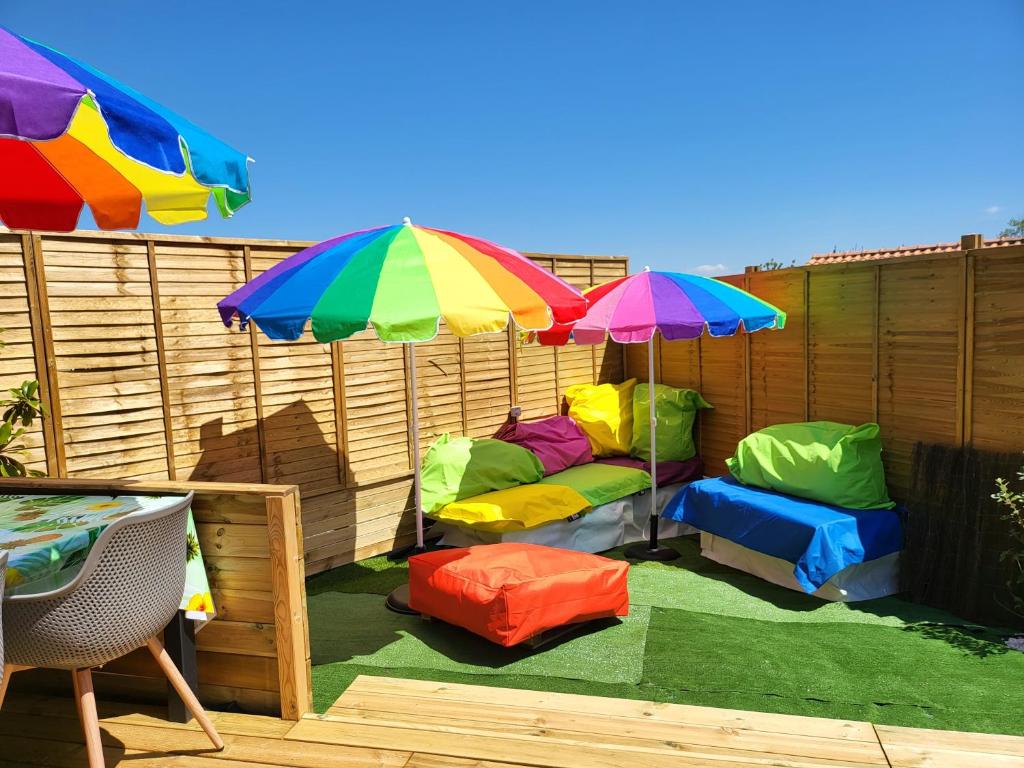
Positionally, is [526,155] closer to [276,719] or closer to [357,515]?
[357,515]

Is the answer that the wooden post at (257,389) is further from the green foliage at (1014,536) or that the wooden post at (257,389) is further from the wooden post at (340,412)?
the green foliage at (1014,536)

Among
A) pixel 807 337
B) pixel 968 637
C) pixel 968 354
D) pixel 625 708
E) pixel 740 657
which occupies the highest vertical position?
pixel 807 337

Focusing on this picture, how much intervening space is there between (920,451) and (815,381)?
3.68 feet

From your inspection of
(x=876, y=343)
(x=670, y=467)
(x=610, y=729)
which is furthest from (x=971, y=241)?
(x=610, y=729)

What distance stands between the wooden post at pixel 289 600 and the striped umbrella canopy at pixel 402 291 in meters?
1.02

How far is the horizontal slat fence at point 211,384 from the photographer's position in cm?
418

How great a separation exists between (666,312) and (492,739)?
3398 mm

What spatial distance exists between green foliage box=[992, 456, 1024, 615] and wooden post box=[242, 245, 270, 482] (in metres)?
5.14

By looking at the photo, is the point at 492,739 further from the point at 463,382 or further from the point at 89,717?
the point at 463,382

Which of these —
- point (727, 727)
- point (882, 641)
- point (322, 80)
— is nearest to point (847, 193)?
point (322, 80)

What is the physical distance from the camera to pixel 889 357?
17.3 ft

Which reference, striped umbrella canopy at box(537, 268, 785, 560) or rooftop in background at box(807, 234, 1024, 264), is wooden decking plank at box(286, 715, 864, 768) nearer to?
striped umbrella canopy at box(537, 268, 785, 560)

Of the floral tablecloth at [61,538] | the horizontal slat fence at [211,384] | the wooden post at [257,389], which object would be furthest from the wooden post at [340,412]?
the floral tablecloth at [61,538]

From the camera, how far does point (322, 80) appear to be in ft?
41.0
